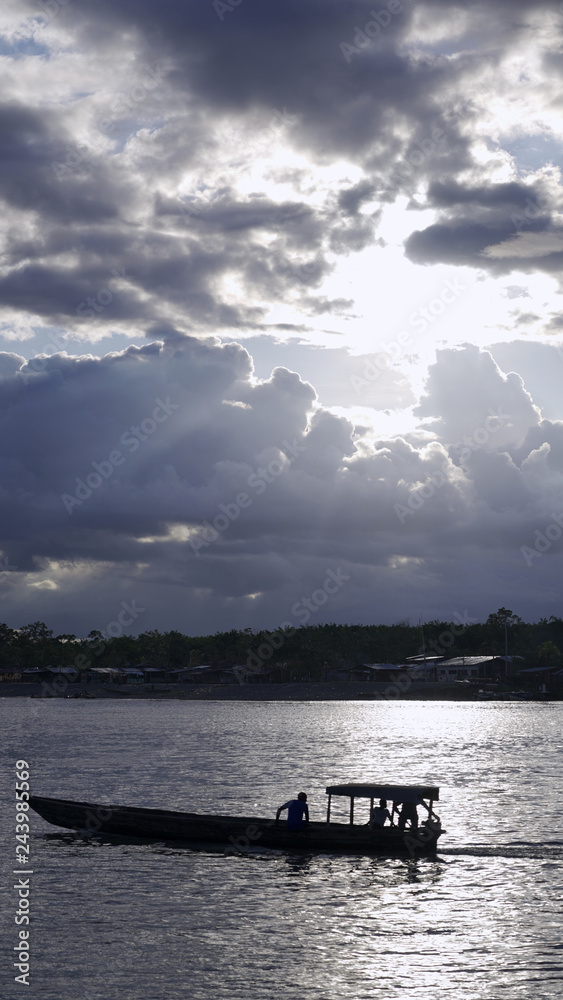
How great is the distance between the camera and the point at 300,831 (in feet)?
130

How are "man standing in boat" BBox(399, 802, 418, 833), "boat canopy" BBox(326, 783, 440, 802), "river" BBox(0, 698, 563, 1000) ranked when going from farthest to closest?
"man standing in boat" BBox(399, 802, 418, 833) < "boat canopy" BBox(326, 783, 440, 802) < "river" BBox(0, 698, 563, 1000)

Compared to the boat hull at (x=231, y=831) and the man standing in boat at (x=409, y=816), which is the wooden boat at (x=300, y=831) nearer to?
the boat hull at (x=231, y=831)

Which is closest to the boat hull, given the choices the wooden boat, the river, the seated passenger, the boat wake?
the wooden boat

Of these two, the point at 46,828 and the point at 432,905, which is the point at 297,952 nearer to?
the point at 432,905

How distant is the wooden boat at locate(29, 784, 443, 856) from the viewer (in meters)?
39.3

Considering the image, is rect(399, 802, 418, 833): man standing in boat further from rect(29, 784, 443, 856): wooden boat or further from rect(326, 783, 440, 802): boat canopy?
rect(326, 783, 440, 802): boat canopy

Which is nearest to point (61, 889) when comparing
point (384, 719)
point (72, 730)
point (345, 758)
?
point (345, 758)

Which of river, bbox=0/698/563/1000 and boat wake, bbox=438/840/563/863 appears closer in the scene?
river, bbox=0/698/563/1000

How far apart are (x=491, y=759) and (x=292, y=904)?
64.4m

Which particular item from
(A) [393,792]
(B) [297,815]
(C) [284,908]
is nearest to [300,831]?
(B) [297,815]

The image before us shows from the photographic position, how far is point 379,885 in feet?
117

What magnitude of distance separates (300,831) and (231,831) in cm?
333

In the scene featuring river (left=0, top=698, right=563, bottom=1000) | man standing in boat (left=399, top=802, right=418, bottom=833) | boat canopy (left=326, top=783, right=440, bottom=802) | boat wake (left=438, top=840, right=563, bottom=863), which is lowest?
boat wake (left=438, top=840, right=563, bottom=863)

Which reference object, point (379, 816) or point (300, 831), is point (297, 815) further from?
point (379, 816)
